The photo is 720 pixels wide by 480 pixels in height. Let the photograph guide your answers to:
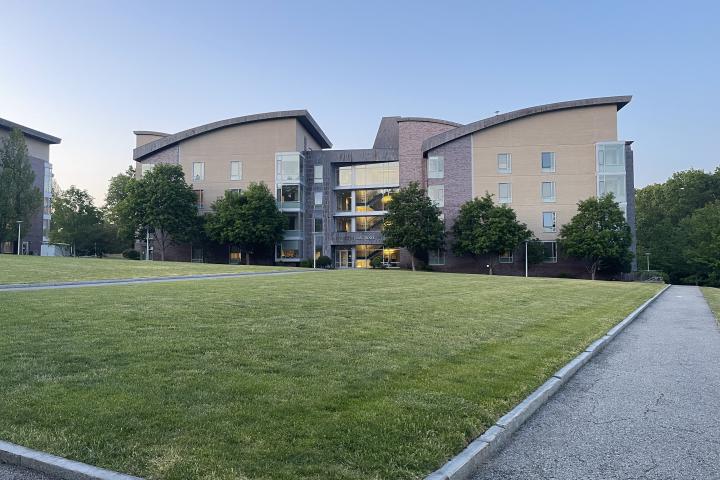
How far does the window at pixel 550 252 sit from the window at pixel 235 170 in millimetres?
34685

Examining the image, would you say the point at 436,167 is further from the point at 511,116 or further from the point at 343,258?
the point at 343,258

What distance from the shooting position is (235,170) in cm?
5750

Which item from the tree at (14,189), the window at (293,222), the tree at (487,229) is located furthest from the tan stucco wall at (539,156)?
the tree at (14,189)

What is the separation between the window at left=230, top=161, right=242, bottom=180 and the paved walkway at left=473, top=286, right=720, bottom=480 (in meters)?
52.0

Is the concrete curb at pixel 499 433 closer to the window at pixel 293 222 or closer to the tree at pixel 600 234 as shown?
the tree at pixel 600 234

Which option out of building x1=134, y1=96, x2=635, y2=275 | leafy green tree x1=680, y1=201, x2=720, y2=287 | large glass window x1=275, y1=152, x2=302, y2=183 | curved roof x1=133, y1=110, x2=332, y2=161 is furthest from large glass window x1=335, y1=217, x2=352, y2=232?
leafy green tree x1=680, y1=201, x2=720, y2=287

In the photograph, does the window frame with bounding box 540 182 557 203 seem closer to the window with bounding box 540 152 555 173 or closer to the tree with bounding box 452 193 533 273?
the window with bounding box 540 152 555 173

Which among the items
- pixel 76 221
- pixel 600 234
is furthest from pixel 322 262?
pixel 76 221

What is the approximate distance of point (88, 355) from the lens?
7.12 m

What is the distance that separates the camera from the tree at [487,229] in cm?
4725

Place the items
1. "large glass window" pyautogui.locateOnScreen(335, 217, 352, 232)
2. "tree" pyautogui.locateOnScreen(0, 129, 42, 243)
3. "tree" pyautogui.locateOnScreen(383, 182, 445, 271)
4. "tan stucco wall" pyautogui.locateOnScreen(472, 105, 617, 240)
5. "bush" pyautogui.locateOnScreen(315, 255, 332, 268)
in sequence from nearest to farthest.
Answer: "tree" pyautogui.locateOnScreen(383, 182, 445, 271) → "tan stucco wall" pyautogui.locateOnScreen(472, 105, 617, 240) → "tree" pyautogui.locateOnScreen(0, 129, 42, 243) → "bush" pyautogui.locateOnScreen(315, 255, 332, 268) → "large glass window" pyautogui.locateOnScreen(335, 217, 352, 232)

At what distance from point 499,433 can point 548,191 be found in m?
50.3

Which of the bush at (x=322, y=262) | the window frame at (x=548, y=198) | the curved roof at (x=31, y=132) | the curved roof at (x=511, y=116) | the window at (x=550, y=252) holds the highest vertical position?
the curved roof at (x=31, y=132)

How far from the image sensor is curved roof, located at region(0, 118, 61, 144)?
60.9 metres
